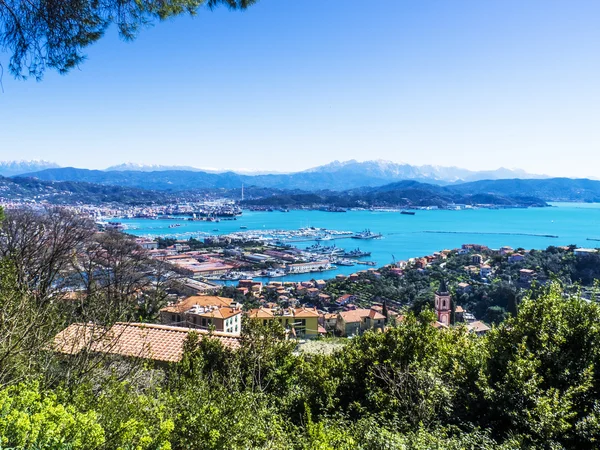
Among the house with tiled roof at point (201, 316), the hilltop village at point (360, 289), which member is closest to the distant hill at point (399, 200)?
the hilltop village at point (360, 289)

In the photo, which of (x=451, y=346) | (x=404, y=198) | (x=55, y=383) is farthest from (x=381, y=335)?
(x=404, y=198)

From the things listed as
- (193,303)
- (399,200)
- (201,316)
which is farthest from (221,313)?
(399,200)

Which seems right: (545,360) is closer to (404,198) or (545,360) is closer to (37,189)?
(37,189)

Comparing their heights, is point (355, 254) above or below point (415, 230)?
below

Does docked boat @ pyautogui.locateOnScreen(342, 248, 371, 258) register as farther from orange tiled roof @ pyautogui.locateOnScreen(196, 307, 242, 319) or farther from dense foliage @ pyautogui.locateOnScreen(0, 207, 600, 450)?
dense foliage @ pyautogui.locateOnScreen(0, 207, 600, 450)

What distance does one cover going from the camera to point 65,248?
28.4ft

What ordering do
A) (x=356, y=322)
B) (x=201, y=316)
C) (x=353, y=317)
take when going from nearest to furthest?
(x=201, y=316)
(x=356, y=322)
(x=353, y=317)

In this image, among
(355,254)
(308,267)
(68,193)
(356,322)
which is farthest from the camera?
(68,193)

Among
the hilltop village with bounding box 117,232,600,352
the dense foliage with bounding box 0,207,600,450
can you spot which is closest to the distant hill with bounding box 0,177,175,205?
the hilltop village with bounding box 117,232,600,352

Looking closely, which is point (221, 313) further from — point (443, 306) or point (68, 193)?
point (68, 193)

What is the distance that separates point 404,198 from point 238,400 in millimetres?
115843

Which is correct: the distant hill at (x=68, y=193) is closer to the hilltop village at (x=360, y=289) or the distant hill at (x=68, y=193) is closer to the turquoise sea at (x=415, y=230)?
the turquoise sea at (x=415, y=230)

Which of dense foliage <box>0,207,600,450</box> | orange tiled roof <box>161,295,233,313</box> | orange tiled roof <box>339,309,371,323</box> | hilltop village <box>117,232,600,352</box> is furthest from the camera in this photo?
orange tiled roof <box>339,309,371,323</box>

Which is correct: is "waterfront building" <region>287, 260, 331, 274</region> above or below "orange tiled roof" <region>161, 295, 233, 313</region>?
below
